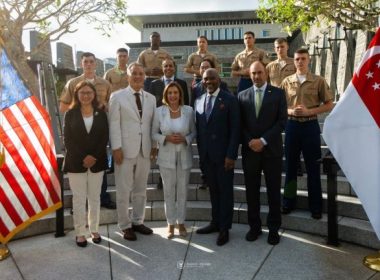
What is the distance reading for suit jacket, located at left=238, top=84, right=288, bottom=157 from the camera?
3976mm

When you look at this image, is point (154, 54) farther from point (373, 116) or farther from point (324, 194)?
point (373, 116)

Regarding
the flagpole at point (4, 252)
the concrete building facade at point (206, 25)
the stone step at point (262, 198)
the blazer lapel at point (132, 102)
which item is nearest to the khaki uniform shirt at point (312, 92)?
the stone step at point (262, 198)

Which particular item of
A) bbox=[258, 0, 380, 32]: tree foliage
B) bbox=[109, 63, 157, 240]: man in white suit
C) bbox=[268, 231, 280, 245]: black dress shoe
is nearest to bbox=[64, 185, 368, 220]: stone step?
bbox=[268, 231, 280, 245]: black dress shoe

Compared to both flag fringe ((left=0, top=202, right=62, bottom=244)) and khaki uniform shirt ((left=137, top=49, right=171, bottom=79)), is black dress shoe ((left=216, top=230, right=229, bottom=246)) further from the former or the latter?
khaki uniform shirt ((left=137, top=49, right=171, bottom=79))

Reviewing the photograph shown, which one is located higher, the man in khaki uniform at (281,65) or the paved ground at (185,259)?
the man in khaki uniform at (281,65)

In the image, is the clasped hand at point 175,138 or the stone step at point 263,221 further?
the clasped hand at point 175,138

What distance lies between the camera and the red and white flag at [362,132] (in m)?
2.97

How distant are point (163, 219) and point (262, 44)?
17386 mm

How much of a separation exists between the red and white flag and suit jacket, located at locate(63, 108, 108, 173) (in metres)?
2.32

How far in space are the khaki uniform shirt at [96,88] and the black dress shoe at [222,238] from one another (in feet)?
7.24

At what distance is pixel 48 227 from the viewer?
4703 mm

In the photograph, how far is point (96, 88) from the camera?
196 inches

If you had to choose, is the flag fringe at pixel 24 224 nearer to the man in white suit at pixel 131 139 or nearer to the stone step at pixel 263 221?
the man in white suit at pixel 131 139

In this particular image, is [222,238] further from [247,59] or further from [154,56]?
[154,56]
